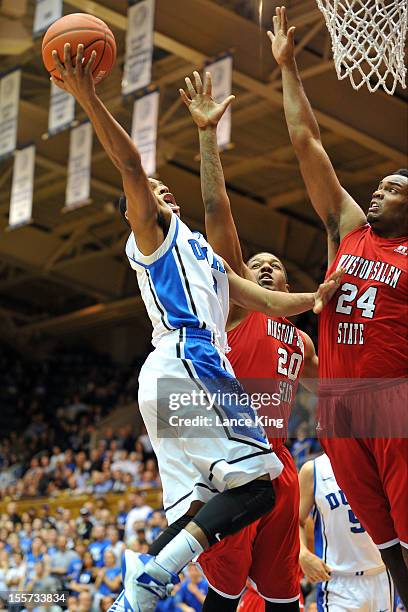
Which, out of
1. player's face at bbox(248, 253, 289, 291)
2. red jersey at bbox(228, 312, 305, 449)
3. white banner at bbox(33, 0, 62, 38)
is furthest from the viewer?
white banner at bbox(33, 0, 62, 38)

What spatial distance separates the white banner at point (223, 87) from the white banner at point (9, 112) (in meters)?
3.24

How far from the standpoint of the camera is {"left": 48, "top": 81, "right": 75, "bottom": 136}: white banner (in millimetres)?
12766

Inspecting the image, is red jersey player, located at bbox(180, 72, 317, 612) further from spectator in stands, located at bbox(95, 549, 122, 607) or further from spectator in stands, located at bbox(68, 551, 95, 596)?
spectator in stands, located at bbox(68, 551, 95, 596)

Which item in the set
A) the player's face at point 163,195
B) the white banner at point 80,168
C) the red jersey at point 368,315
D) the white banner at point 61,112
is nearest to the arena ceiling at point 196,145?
the white banner at point 61,112

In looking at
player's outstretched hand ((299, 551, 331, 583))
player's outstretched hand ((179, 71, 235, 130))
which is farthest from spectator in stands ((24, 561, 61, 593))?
player's outstretched hand ((179, 71, 235, 130))

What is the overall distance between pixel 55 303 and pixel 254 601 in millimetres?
25322

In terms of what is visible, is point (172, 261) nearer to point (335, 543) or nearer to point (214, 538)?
point (214, 538)

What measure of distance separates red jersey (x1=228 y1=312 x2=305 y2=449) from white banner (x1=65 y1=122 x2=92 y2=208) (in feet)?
27.3

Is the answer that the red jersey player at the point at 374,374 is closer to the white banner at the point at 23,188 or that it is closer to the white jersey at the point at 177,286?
the white jersey at the point at 177,286

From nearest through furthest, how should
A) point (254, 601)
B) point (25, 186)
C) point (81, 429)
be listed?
1. point (254, 601)
2. point (25, 186)
3. point (81, 429)

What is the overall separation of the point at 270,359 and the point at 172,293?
4.23ft

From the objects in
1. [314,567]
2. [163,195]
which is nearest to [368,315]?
[163,195]

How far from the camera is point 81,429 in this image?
2406 cm

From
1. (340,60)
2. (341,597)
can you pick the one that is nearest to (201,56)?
(340,60)
